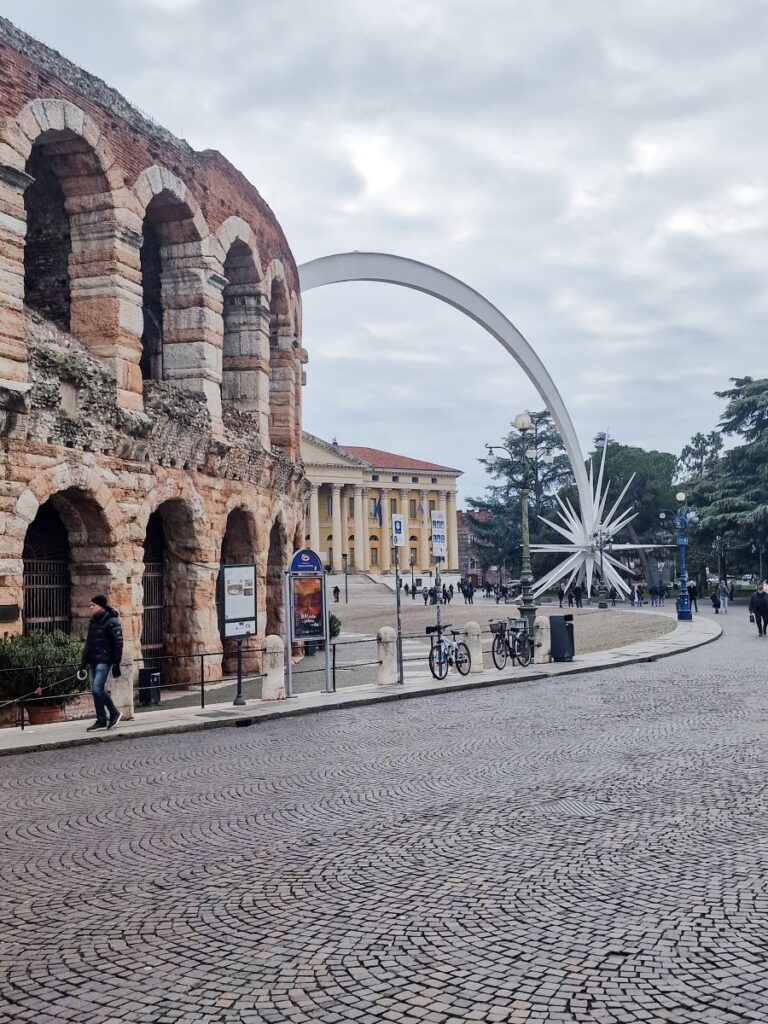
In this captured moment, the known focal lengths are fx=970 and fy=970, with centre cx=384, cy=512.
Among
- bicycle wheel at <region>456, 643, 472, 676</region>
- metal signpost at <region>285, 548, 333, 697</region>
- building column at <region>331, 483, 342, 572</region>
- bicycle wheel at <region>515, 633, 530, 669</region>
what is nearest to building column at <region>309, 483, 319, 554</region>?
building column at <region>331, 483, 342, 572</region>

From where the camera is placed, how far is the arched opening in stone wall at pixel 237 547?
72.3 feet

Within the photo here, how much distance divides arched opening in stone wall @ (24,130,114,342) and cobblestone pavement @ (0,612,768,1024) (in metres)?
9.40

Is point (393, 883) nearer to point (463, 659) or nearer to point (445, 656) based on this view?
point (445, 656)

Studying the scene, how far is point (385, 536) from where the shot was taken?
368ft

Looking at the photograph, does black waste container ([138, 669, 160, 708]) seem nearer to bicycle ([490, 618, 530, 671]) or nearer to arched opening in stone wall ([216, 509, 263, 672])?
arched opening in stone wall ([216, 509, 263, 672])

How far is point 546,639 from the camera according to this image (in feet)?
73.7

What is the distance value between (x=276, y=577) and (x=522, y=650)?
7024 mm

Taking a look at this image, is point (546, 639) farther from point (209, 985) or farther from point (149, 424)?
point (209, 985)

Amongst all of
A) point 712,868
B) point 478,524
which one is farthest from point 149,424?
point 478,524

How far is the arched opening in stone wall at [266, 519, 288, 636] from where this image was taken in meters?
24.5

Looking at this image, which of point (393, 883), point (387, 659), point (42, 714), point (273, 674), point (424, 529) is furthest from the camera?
point (424, 529)

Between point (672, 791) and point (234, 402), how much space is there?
1652 cm

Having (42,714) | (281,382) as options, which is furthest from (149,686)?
(281,382)

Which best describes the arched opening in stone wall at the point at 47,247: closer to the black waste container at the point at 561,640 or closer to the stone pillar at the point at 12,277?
the stone pillar at the point at 12,277
